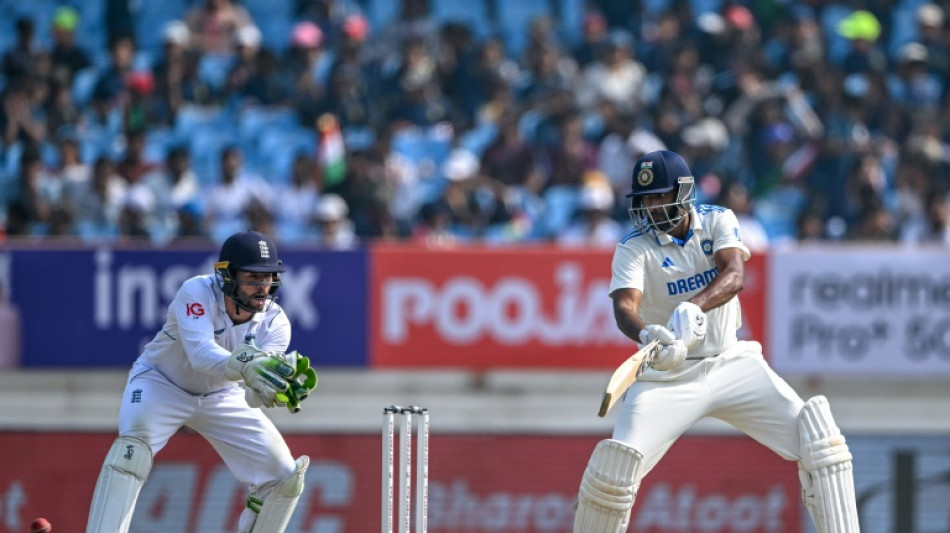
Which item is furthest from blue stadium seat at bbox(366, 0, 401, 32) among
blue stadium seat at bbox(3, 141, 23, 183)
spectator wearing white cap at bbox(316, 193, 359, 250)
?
blue stadium seat at bbox(3, 141, 23, 183)

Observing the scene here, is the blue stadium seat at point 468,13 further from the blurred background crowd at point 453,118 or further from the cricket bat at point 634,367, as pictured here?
the cricket bat at point 634,367

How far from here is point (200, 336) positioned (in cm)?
701

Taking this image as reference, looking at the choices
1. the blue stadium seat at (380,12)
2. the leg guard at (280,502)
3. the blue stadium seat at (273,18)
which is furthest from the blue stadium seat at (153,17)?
the leg guard at (280,502)

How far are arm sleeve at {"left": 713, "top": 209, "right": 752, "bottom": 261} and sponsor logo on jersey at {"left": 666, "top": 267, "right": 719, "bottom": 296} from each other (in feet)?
0.37

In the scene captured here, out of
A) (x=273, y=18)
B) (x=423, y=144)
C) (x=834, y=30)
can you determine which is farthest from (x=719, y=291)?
(x=834, y=30)

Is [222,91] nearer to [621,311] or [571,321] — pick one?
[571,321]

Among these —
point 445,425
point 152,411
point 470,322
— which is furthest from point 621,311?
point 470,322

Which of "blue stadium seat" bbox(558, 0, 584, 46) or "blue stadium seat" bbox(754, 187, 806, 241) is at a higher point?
"blue stadium seat" bbox(558, 0, 584, 46)

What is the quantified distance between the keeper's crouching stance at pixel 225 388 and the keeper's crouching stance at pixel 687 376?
1449 mm

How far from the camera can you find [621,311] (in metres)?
6.92

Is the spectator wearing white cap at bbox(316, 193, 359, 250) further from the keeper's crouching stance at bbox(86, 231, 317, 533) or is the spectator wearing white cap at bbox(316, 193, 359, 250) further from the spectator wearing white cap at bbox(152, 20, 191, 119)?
the keeper's crouching stance at bbox(86, 231, 317, 533)

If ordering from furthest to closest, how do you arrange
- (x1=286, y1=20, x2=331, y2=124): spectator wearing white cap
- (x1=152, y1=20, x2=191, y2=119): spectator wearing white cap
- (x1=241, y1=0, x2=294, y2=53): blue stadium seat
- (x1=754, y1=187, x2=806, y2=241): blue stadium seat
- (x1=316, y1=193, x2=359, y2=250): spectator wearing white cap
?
1. (x1=241, y1=0, x2=294, y2=53): blue stadium seat
2. (x1=286, y1=20, x2=331, y2=124): spectator wearing white cap
3. (x1=152, y1=20, x2=191, y2=119): spectator wearing white cap
4. (x1=754, y1=187, x2=806, y2=241): blue stadium seat
5. (x1=316, y1=193, x2=359, y2=250): spectator wearing white cap

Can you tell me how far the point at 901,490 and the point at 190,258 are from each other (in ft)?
20.9

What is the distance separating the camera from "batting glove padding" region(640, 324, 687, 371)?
6520mm
